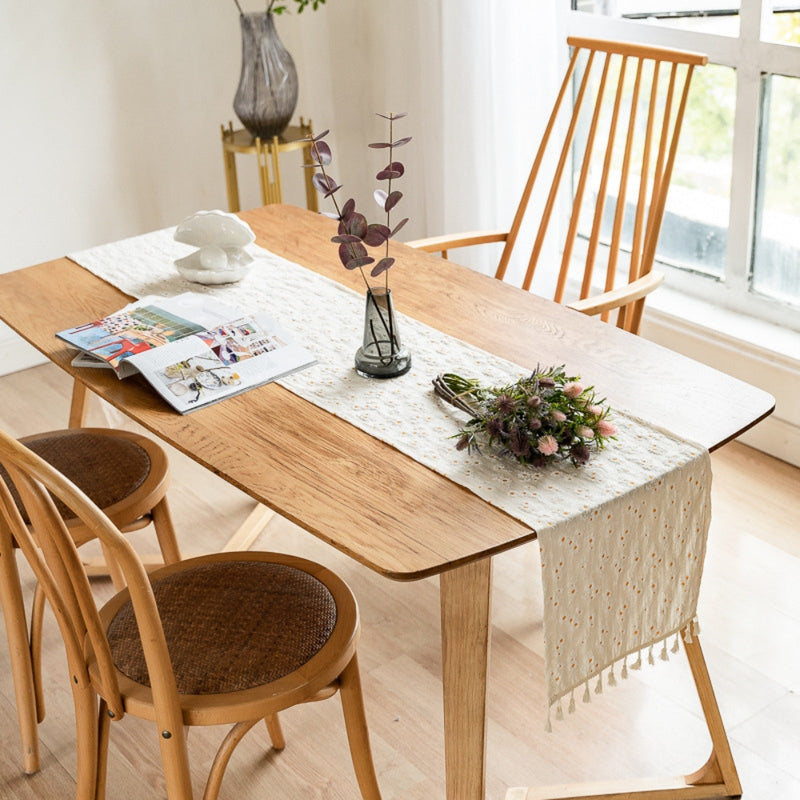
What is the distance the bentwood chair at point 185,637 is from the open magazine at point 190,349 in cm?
27

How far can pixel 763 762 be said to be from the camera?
1879mm

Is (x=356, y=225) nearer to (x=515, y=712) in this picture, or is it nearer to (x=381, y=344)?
(x=381, y=344)

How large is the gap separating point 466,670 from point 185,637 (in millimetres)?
395

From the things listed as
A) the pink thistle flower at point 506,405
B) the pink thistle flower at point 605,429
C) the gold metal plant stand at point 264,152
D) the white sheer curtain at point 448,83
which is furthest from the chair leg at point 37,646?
the white sheer curtain at point 448,83

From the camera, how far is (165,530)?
80.4 inches

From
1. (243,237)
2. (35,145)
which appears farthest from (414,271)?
(35,145)

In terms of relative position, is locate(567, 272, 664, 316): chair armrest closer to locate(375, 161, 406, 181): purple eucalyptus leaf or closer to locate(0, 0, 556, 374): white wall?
locate(375, 161, 406, 181): purple eucalyptus leaf

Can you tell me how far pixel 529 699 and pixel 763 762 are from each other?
420 millimetres

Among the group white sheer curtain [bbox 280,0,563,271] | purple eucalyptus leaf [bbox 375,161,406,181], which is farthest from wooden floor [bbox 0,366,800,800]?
white sheer curtain [bbox 280,0,563,271]

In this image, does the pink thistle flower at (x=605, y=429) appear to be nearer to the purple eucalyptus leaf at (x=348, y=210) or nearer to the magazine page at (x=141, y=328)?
the purple eucalyptus leaf at (x=348, y=210)

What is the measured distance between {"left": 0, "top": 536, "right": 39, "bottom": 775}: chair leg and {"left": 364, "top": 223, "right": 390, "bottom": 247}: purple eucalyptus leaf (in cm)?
76

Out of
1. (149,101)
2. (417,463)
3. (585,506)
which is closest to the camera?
(585,506)

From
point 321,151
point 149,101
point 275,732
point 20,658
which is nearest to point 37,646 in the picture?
point 20,658

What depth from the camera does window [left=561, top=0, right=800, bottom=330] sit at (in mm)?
2732
